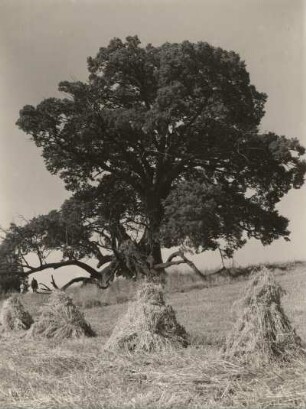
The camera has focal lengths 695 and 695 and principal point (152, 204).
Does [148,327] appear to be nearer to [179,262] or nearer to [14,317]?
[14,317]

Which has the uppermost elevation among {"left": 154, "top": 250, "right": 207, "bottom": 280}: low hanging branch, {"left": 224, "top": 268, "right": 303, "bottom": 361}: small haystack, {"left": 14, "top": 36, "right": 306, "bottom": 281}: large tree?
{"left": 14, "top": 36, "right": 306, "bottom": 281}: large tree

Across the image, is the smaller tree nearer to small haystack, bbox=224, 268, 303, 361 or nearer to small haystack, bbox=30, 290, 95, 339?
small haystack, bbox=30, 290, 95, 339

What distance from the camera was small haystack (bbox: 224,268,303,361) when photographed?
798 centimetres

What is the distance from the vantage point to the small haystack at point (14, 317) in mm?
12695

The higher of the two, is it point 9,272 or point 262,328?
point 9,272

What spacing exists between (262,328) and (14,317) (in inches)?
239

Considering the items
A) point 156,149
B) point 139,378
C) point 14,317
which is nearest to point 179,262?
point 156,149

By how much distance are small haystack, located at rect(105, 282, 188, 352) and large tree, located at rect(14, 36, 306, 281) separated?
45.4ft

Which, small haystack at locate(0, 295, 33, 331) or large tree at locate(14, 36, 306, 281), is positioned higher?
large tree at locate(14, 36, 306, 281)

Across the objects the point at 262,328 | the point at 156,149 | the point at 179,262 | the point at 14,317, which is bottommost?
the point at 262,328

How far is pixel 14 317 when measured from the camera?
42.2 feet

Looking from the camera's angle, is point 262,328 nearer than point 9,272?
Yes

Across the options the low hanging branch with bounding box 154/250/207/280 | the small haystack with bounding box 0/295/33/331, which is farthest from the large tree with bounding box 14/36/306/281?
the small haystack with bounding box 0/295/33/331

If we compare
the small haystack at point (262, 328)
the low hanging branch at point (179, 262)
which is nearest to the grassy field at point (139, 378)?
the small haystack at point (262, 328)
